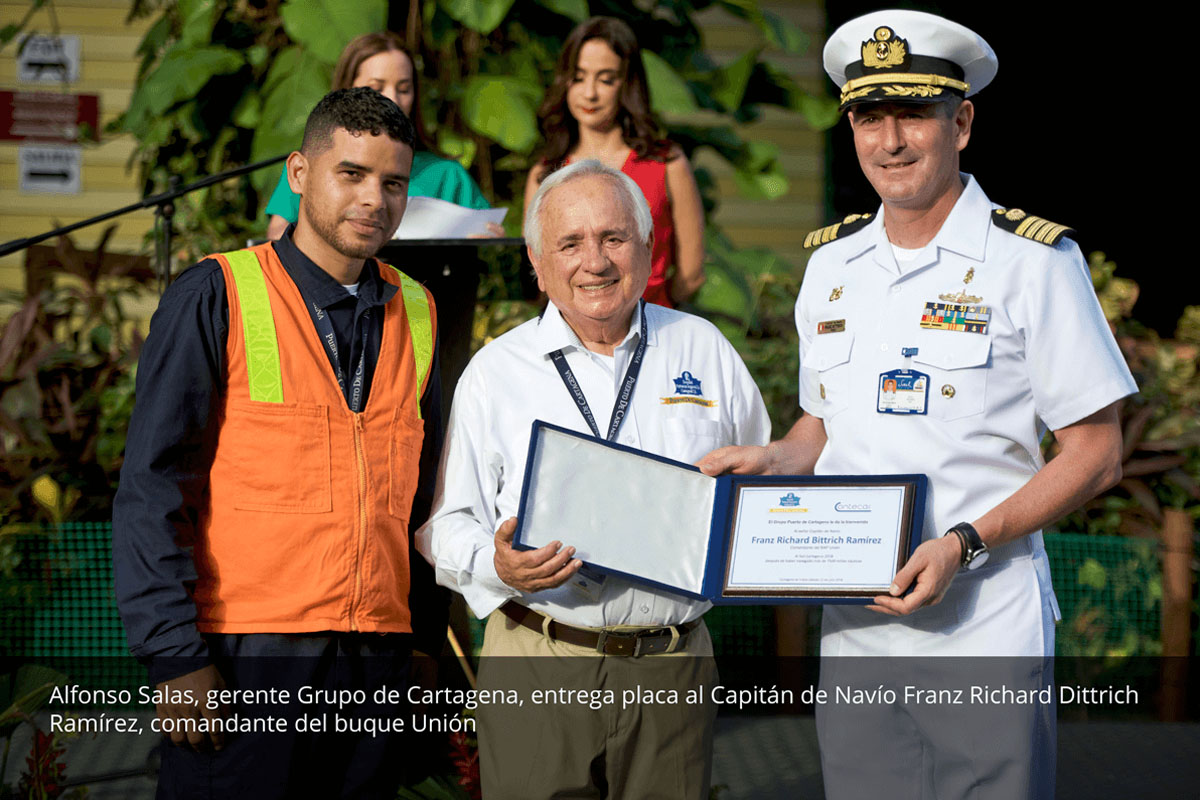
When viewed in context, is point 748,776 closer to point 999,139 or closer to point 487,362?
point 487,362

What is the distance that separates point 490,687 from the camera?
2945mm

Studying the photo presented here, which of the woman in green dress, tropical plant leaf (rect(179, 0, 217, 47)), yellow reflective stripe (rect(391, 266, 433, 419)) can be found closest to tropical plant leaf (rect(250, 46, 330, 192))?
tropical plant leaf (rect(179, 0, 217, 47))

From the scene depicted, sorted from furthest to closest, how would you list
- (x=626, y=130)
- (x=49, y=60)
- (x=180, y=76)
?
(x=49, y=60) → (x=180, y=76) → (x=626, y=130)

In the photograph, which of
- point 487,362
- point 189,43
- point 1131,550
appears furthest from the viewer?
point 189,43

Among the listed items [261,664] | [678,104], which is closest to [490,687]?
[261,664]

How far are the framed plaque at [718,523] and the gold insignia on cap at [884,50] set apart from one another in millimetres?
904

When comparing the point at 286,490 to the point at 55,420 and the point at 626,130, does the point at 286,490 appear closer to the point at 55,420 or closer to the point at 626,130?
the point at 626,130

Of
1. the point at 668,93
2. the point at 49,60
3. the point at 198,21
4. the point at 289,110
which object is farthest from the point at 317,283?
the point at 49,60

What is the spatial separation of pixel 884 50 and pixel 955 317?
606 mm

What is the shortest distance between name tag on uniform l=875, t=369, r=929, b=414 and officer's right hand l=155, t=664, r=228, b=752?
61.5 inches

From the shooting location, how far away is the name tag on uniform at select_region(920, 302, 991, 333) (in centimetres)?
282

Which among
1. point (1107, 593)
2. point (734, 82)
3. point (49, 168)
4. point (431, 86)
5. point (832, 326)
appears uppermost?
point (734, 82)

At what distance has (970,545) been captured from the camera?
271cm

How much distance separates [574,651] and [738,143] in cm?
505
